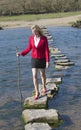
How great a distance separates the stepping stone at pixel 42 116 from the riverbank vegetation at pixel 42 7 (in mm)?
55700

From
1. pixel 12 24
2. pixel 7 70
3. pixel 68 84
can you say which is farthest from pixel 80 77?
pixel 12 24

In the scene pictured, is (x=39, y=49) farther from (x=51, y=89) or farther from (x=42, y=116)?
(x=42, y=116)

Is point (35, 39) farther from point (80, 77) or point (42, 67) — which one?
point (80, 77)

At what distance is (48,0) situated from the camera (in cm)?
7681

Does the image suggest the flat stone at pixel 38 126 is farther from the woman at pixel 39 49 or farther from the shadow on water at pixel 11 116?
the woman at pixel 39 49

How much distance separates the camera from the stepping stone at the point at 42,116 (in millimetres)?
9695

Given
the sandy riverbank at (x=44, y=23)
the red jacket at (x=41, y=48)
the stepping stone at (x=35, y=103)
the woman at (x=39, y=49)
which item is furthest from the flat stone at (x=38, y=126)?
the sandy riverbank at (x=44, y=23)

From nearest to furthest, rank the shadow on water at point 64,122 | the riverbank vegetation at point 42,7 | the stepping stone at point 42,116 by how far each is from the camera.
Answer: the shadow on water at point 64,122
the stepping stone at point 42,116
the riverbank vegetation at point 42,7

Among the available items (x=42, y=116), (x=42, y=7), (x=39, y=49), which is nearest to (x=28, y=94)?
(x=39, y=49)

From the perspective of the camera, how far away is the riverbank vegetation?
2653 inches

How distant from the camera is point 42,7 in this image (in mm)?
70750

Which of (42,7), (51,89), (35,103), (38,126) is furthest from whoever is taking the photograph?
(42,7)

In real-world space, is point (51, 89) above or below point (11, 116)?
below

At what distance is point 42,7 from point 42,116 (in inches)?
2445
